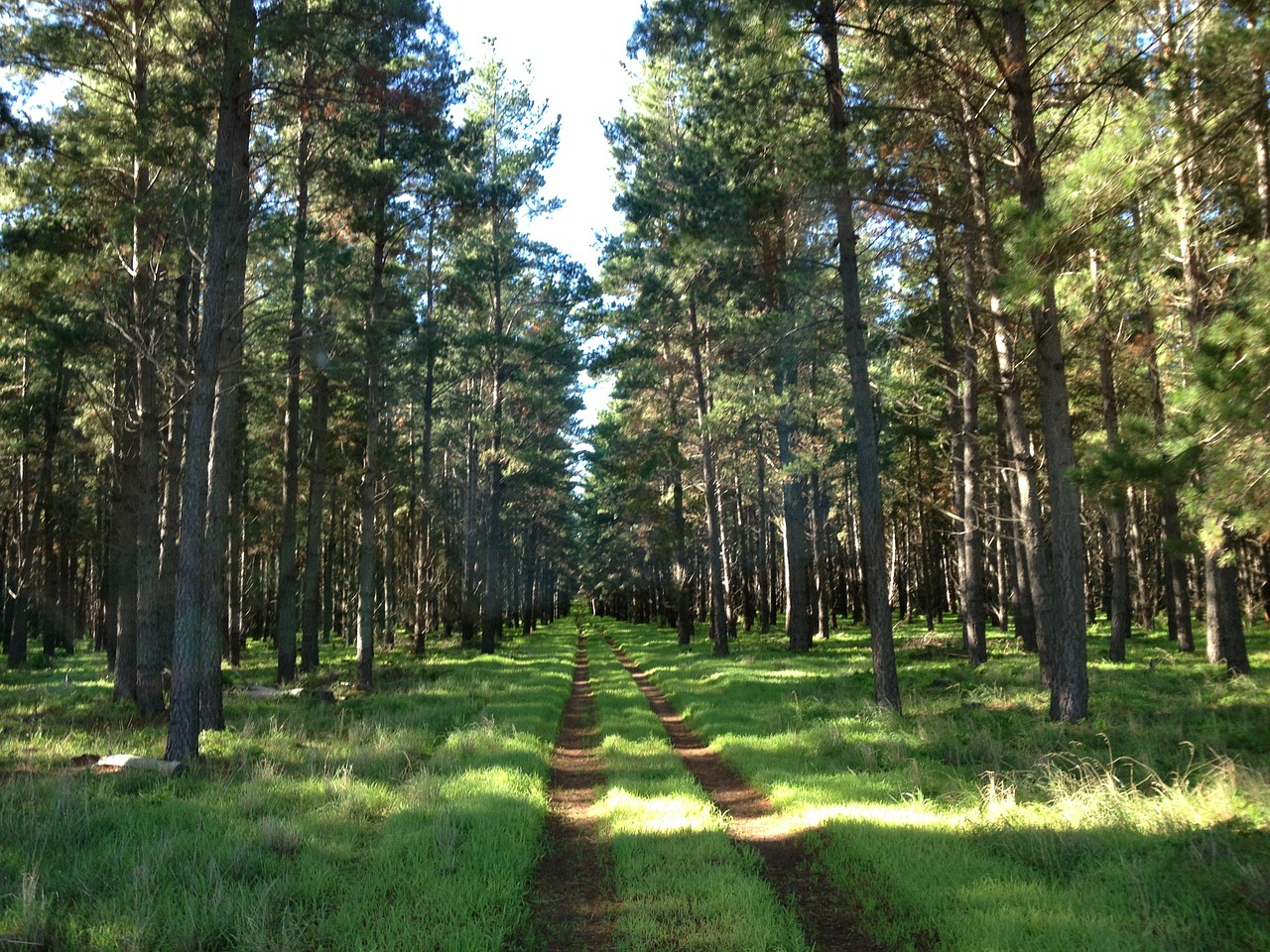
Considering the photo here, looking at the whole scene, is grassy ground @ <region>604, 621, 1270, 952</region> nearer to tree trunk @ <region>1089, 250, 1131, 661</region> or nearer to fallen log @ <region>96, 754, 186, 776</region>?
tree trunk @ <region>1089, 250, 1131, 661</region>

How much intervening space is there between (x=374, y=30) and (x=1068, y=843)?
12722mm

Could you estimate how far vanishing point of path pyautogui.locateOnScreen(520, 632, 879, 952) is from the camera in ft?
17.0

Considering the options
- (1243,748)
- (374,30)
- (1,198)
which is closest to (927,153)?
(374,30)

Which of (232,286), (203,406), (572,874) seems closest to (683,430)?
(232,286)

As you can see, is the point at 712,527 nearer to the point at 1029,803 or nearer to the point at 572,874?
the point at 1029,803

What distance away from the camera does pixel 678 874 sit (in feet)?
19.3

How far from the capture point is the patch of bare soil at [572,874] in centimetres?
513

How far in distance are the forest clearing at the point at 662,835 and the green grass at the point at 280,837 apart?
0.09ft

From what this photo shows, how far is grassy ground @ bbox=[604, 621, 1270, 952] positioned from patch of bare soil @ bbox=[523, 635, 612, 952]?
1764mm

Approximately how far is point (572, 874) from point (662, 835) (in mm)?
851

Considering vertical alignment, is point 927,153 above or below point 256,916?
above

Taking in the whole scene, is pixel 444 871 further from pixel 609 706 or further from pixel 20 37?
pixel 20 37

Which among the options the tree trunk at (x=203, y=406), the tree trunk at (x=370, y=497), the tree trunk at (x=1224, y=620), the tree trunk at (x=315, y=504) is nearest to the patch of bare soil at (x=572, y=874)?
the tree trunk at (x=203, y=406)

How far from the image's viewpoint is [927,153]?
1495 centimetres
